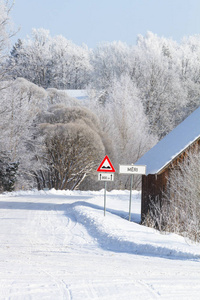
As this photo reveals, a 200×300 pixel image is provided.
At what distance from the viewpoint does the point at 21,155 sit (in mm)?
39969

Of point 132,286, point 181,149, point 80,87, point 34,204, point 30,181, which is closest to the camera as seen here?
point 132,286

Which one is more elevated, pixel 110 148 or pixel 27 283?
pixel 110 148

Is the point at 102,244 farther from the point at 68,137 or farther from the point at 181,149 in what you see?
the point at 68,137

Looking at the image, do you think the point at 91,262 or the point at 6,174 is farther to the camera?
the point at 6,174

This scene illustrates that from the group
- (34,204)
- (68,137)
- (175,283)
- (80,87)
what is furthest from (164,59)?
(175,283)

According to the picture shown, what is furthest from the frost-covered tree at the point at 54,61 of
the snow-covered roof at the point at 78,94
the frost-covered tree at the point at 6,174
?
the frost-covered tree at the point at 6,174

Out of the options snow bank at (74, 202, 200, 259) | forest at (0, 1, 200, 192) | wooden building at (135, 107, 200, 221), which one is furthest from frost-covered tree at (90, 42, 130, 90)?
snow bank at (74, 202, 200, 259)

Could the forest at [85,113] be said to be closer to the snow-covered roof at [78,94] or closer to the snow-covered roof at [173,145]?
the snow-covered roof at [78,94]

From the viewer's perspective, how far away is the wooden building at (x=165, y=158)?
1870 centimetres

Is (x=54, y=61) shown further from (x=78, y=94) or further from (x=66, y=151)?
(x=66, y=151)

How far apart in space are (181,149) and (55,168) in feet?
78.4

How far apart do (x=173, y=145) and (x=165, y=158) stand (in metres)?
1.10

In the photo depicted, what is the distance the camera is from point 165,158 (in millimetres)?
18766

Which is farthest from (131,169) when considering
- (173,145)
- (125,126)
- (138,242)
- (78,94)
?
(78,94)
